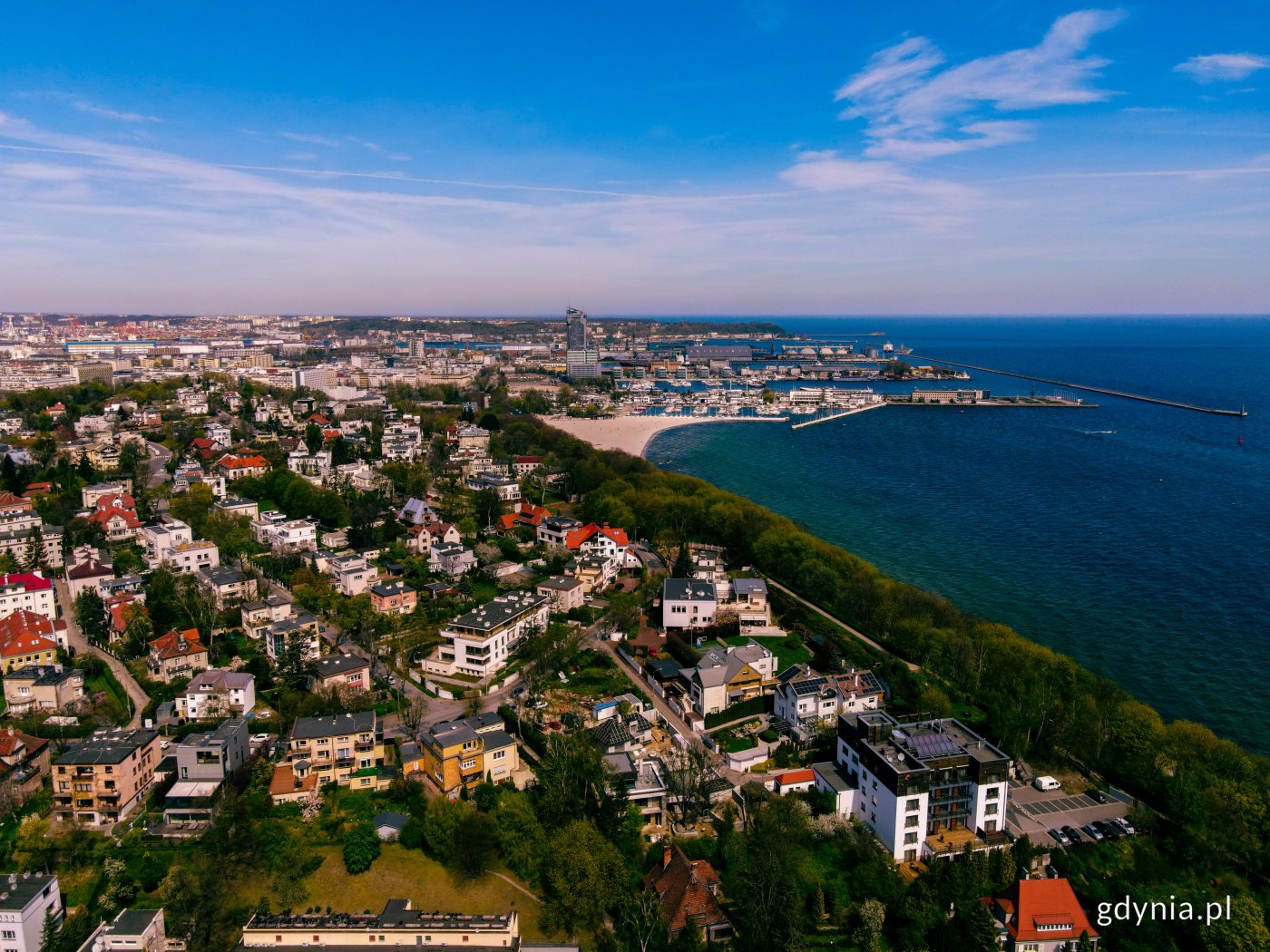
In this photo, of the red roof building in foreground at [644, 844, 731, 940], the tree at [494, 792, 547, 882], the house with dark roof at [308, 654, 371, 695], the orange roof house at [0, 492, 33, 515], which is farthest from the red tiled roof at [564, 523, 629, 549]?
the orange roof house at [0, 492, 33, 515]

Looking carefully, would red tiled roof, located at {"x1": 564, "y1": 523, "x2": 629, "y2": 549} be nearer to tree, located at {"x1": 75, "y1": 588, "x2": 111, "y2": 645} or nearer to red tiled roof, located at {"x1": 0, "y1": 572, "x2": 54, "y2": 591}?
tree, located at {"x1": 75, "y1": 588, "x2": 111, "y2": 645}

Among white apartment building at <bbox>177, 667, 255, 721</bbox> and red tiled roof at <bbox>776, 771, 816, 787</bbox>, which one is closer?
red tiled roof at <bbox>776, 771, 816, 787</bbox>

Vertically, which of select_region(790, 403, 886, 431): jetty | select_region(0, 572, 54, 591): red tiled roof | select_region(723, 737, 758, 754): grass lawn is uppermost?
select_region(790, 403, 886, 431): jetty

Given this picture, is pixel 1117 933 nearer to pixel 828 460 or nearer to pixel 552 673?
pixel 552 673

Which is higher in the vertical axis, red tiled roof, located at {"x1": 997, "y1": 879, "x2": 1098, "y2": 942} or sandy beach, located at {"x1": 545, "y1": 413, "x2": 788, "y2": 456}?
sandy beach, located at {"x1": 545, "y1": 413, "x2": 788, "y2": 456}

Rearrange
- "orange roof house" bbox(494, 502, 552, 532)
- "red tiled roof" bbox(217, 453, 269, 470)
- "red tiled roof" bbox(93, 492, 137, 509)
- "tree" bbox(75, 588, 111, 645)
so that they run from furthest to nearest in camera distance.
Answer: "red tiled roof" bbox(217, 453, 269, 470) → "orange roof house" bbox(494, 502, 552, 532) → "red tiled roof" bbox(93, 492, 137, 509) → "tree" bbox(75, 588, 111, 645)

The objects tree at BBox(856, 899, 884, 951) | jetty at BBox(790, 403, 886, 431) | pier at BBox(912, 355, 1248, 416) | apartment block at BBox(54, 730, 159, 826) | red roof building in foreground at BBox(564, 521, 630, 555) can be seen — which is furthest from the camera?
jetty at BBox(790, 403, 886, 431)

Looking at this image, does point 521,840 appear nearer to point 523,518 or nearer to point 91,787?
point 91,787
